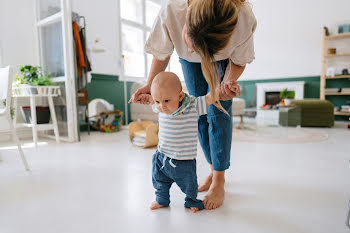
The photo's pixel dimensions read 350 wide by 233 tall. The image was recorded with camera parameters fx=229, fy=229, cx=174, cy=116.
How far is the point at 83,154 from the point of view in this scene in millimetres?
1914

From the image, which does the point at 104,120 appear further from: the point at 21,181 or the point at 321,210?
the point at 321,210

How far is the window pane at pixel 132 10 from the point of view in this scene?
4253 millimetres

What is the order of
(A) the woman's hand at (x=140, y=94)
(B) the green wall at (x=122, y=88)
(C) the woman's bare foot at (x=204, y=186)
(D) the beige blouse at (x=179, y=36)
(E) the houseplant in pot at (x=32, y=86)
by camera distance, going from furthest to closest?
(B) the green wall at (x=122, y=88) < (E) the houseplant in pot at (x=32, y=86) < (C) the woman's bare foot at (x=204, y=186) < (A) the woman's hand at (x=140, y=94) < (D) the beige blouse at (x=179, y=36)

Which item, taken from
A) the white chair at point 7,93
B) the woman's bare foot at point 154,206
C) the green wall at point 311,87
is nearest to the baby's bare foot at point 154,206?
the woman's bare foot at point 154,206

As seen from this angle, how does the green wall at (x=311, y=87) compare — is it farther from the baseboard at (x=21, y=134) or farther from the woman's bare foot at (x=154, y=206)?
the woman's bare foot at (x=154, y=206)

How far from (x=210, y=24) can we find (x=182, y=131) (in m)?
0.38

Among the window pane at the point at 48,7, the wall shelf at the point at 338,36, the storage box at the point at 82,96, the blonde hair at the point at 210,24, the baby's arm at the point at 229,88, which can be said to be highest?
the wall shelf at the point at 338,36

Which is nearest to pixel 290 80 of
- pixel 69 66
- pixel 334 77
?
pixel 334 77

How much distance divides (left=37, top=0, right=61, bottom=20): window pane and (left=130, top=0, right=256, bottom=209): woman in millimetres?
2162

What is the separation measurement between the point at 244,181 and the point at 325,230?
51 cm

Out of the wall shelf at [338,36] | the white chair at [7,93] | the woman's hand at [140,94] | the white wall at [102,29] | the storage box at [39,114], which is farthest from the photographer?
the wall shelf at [338,36]

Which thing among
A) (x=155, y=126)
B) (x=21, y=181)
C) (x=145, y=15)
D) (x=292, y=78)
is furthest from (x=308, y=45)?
(x=21, y=181)

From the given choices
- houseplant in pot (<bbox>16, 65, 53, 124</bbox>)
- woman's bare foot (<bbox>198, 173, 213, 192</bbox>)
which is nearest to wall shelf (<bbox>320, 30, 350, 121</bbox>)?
woman's bare foot (<bbox>198, 173, 213, 192</bbox>)

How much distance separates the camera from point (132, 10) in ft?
14.8
